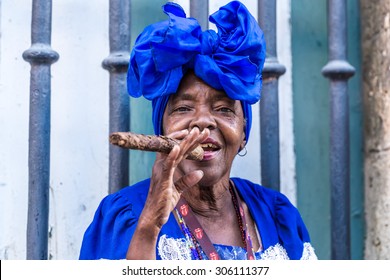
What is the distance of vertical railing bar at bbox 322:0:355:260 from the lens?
2.95 m

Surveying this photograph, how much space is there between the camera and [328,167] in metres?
3.19

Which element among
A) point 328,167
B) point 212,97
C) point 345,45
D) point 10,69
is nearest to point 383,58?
point 345,45

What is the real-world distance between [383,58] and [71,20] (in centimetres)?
110

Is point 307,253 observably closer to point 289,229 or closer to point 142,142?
point 289,229

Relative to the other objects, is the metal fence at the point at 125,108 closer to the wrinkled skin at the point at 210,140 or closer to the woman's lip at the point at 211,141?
the wrinkled skin at the point at 210,140

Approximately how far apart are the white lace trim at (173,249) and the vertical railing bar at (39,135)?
521 mm

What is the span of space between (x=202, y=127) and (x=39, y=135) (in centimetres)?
58

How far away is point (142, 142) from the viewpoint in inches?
78.7

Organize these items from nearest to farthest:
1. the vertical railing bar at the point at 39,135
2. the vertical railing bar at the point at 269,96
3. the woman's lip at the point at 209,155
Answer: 1. the woman's lip at the point at 209,155
2. the vertical railing bar at the point at 39,135
3. the vertical railing bar at the point at 269,96

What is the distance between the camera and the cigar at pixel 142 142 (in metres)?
1.93

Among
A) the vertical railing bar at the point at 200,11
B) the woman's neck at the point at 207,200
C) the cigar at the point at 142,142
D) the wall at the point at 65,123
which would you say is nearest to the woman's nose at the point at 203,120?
the woman's neck at the point at 207,200

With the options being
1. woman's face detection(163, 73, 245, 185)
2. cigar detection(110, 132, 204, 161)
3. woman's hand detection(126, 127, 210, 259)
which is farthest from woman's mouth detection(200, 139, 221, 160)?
cigar detection(110, 132, 204, 161)

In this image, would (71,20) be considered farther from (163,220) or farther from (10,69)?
(163,220)

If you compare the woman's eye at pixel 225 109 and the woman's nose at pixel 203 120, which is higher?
the woman's eye at pixel 225 109
